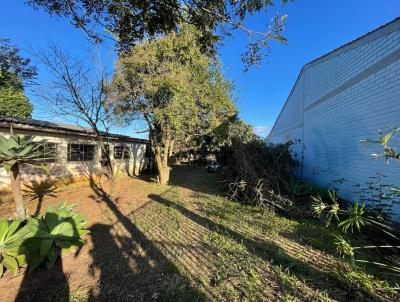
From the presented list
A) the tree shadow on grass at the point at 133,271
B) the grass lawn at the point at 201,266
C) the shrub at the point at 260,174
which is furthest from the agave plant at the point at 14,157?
the shrub at the point at 260,174

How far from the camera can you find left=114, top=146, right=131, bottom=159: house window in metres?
15.3

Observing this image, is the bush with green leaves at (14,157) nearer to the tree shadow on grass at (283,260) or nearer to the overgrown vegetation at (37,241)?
the overgrown vegetation at (37,241)

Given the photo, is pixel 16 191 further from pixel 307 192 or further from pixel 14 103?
pixel 14 103

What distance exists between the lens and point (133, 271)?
3596 millimetres

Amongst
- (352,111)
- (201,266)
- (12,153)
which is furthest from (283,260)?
(352,111)

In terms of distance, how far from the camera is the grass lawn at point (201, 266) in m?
3.02

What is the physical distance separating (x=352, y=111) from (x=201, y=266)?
21.5ft

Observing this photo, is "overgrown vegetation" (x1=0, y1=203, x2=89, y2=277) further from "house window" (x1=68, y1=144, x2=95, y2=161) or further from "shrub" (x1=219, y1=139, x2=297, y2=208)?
"house window" (x1=68, y1=144, x2=95, y2=161)

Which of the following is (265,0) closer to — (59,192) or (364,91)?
(364,91)

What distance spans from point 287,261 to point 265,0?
4.43 metres

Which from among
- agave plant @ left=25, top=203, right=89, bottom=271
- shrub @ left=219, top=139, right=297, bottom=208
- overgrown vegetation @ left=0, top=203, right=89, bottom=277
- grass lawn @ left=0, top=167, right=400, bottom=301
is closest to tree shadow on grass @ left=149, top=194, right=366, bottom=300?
grass lawn @ left=0, top=167, right=400, bottom=301

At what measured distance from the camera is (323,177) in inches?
349

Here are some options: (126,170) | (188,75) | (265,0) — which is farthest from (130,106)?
(265,0)

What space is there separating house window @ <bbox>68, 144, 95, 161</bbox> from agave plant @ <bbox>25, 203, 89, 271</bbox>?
767 centimetres
